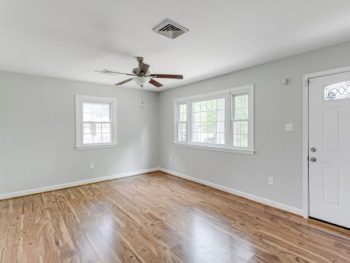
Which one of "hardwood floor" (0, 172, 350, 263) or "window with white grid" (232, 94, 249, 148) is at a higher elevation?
"window with white grid" (232, 94, 249, 148)

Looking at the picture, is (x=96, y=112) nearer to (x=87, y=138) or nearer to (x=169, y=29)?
(x=87, y=138)

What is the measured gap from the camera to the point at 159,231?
2.66 m

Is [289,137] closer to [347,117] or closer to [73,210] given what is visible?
[347,117]

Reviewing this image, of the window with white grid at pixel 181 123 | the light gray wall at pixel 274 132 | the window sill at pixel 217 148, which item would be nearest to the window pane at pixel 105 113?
the window with white grid at pixel 181 123

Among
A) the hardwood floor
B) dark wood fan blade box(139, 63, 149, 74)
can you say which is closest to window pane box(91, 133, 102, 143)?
the hardwood floor

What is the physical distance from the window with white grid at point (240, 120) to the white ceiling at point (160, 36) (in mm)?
688

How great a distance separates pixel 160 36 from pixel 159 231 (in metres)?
2.55

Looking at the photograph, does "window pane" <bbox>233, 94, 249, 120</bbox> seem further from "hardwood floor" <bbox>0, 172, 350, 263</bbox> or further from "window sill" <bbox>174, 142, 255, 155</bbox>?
"hardwood floor" <bbox>0, 172, 350, 263</bbox>

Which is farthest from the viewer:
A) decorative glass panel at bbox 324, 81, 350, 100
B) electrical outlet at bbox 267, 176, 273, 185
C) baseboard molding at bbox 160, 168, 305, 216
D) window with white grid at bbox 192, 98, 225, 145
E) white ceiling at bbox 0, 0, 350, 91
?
window with white grid at bbox 192, 98, 225, 145

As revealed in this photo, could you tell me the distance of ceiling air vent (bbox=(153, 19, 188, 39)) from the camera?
2.17 meters

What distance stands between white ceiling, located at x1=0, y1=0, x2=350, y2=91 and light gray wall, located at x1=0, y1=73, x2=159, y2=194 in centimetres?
70

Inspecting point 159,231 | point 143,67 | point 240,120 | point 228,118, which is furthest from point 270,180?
point 143,67

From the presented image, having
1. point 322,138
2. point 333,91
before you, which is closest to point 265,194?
point 322,138

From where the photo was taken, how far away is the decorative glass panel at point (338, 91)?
2.65 m
